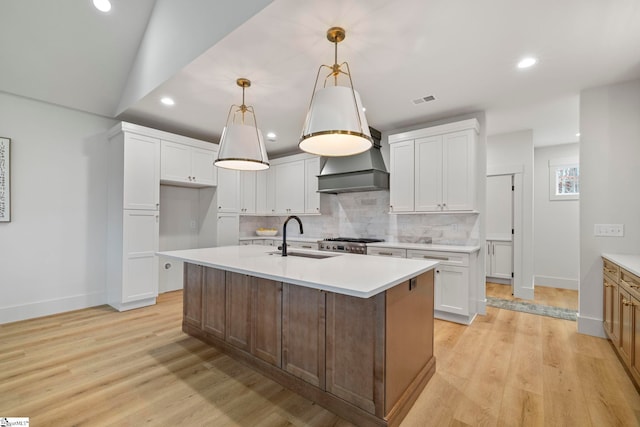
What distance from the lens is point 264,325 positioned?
2.27m

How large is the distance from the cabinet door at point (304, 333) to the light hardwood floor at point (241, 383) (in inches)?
7.4

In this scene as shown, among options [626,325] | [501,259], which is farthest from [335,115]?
[501,259]

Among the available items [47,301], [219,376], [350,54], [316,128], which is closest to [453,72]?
[350,54]

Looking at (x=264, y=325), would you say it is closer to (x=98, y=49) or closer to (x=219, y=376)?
(x=219, y=376)

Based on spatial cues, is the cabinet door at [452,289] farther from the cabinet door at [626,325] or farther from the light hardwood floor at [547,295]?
the light hardwood floor at [547,295]

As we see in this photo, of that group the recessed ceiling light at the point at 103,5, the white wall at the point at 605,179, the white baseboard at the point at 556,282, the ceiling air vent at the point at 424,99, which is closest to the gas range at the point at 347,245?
the ceiling air vent at the point at 424,99

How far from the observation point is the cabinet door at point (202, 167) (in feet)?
14.8

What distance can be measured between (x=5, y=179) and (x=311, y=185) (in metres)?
3.91

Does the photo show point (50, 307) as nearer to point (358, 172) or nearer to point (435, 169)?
point (358, 172)

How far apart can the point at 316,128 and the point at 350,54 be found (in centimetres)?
100

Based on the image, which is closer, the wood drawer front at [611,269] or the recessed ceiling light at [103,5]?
the wood drawer front at [611,269]

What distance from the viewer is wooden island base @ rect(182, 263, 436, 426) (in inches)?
66.4

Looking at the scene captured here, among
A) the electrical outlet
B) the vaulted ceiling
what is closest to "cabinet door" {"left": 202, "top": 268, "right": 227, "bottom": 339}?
the vaulted ceiling

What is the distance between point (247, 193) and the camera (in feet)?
18.4
